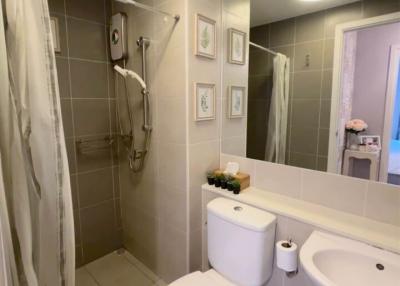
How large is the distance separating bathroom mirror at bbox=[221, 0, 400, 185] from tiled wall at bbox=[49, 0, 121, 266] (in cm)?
104

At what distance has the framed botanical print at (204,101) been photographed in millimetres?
1607

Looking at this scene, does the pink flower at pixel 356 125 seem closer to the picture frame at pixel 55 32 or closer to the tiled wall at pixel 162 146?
the tiled wall at pixel 162 146

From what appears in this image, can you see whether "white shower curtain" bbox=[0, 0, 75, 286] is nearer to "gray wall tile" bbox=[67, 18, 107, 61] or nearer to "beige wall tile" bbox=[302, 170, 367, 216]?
"gray wall tile" bbox=[67, 18, 107, 61]

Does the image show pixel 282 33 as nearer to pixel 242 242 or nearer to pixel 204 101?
pixel 204 101

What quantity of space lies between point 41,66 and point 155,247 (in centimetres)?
157

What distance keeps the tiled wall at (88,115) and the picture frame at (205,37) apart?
93 centimetres

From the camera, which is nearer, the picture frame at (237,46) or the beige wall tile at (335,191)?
the beige wall tile at (335,191)

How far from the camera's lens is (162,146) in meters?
1.79

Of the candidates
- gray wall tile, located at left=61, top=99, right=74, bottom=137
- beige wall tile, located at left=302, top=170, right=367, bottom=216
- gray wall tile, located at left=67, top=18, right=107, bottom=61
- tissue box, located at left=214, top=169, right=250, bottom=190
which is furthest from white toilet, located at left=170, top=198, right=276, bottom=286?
gray wall tile, located at left=67, top=18, right=107, bottom=61

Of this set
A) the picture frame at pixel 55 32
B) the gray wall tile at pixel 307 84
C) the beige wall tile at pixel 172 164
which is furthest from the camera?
the picture frame at pixel 55 32

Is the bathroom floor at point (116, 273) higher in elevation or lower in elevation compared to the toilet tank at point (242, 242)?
lower

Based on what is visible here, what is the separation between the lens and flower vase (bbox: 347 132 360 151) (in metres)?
1.32

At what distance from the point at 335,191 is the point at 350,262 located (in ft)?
1.17

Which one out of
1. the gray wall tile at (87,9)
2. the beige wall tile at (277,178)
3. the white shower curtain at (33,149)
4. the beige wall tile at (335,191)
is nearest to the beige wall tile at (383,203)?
the beige wall tile at (335,191)
